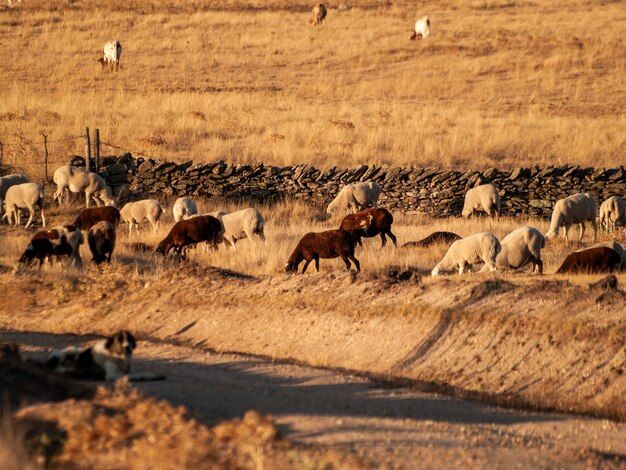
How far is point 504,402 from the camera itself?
13.7 m

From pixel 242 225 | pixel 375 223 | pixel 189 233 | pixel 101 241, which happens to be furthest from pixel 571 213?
pixel 101 241

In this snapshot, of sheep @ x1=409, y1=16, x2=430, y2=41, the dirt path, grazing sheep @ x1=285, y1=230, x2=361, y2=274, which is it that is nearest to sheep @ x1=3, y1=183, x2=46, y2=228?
grazing sheep @ x1=285, y1=230, x2=361, y2=274

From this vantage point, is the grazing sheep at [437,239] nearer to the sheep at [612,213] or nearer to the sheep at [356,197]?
the sheep at [612,213]

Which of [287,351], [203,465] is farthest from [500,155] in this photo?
[203,465]

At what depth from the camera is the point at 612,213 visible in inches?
1088

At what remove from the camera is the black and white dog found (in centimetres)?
1220

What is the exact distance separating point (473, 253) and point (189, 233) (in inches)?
244

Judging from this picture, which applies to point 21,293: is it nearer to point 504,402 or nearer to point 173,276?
point 173,276

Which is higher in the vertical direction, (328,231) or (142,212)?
(142,212)

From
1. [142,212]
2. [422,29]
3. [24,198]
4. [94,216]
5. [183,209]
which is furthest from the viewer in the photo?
[422,29]

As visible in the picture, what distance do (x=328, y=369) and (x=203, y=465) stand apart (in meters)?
6.91

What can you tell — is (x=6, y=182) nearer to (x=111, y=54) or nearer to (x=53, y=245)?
(x=53, y=245)

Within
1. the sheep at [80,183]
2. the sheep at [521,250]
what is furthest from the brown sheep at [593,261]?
the sheep at [80,183]

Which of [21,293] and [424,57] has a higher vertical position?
[424,57]
